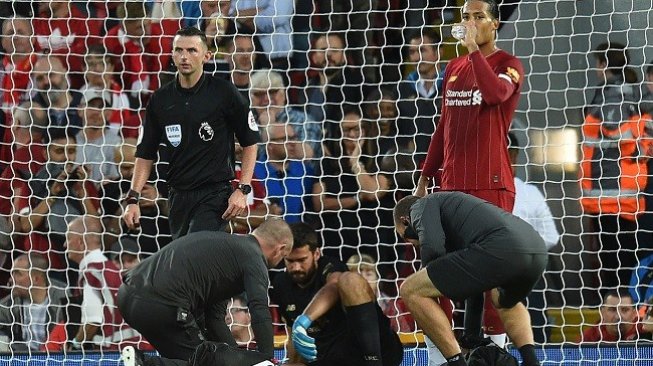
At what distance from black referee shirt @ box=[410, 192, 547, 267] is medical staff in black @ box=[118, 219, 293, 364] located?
747 millimetres

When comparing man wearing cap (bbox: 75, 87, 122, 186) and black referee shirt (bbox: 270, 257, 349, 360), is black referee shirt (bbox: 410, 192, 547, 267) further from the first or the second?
man wearing cap (bbox: 75, 87, 122, 186)

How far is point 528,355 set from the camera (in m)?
6.08

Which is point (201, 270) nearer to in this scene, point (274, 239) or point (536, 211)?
point (274, 239)

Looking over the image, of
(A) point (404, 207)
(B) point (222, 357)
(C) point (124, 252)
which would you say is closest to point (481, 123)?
(A) point (404, 207)

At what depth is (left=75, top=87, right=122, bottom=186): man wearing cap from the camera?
8.90 meters

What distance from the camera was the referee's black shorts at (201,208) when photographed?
21.9 feet

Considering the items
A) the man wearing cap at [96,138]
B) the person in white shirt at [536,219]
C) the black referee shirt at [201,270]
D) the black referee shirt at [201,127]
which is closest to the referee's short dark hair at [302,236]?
the black referee shirt at [201,127]

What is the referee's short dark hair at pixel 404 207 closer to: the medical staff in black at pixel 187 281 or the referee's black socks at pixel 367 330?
the medical staff in black at pixel 187 281

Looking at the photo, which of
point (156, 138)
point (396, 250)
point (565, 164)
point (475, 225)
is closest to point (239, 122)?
point (156, 138)

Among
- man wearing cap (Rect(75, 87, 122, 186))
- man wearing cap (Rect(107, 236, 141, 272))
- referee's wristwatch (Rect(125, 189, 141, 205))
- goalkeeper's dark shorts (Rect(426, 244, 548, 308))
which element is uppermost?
man wearing cap (Rect(75, 87, 122, 186))

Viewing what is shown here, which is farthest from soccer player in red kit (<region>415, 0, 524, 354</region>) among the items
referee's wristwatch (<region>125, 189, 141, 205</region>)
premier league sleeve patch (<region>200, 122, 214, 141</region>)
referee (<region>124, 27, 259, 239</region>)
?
referee's wristwatch (<region>125, 189, 141, 205</region>)

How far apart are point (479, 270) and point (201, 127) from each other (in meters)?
1.71

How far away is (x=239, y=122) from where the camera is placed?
6777mm

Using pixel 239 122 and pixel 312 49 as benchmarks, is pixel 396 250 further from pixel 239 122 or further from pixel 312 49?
pixel 239 122
